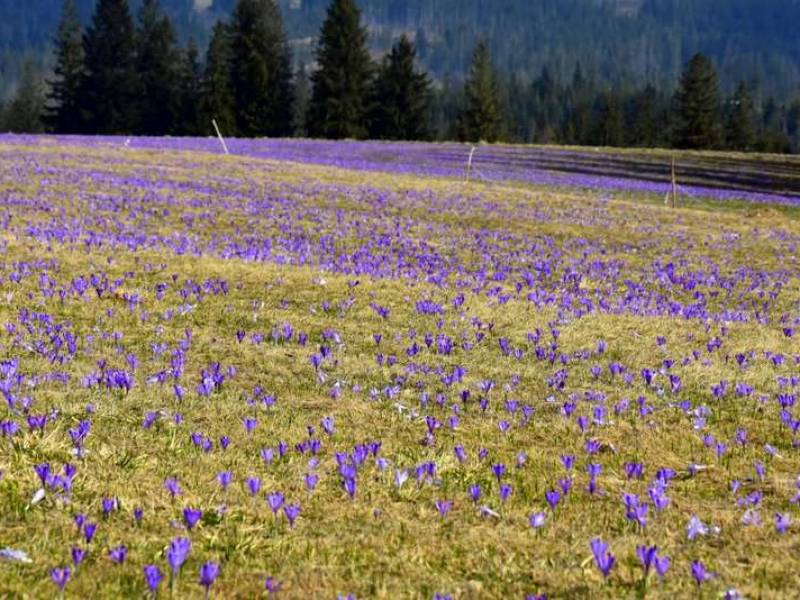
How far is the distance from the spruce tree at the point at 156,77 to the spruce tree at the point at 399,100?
22633 millimetres

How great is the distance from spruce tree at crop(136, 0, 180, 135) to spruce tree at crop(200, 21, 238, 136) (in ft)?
16.9

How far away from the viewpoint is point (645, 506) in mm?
4758

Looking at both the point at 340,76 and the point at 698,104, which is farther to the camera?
the point at 698,104

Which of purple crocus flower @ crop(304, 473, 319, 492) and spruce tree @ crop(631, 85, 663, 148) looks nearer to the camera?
purple crocus flower @ crop(304, 473, 319, 492)

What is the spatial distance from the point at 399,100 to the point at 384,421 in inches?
3259

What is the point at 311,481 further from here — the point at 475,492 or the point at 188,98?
the point at 188,98

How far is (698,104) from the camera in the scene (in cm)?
8975

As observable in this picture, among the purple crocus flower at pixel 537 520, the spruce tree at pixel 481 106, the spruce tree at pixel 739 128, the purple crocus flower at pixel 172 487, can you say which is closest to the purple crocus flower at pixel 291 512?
the purple crocus flower at pixel 172 487

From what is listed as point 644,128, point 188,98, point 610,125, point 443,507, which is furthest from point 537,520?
point 610,125

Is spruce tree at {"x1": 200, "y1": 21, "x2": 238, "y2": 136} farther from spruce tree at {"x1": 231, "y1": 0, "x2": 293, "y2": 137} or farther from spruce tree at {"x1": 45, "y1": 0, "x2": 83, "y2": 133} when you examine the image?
spruce tree at {"x1": 45, "y1": 0, "x2": 83, "y2": 133}

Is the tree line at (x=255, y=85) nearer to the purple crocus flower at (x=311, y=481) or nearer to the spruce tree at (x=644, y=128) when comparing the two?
the spruce tree at (x=644, y=128)

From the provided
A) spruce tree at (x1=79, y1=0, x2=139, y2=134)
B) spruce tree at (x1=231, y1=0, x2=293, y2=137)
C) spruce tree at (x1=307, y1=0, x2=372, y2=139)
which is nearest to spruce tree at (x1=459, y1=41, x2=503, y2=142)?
spruce tree at (x1=307, y1=0, x2=372, y2=139)

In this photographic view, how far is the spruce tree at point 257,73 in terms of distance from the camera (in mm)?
83312

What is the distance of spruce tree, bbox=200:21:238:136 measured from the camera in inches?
3246
